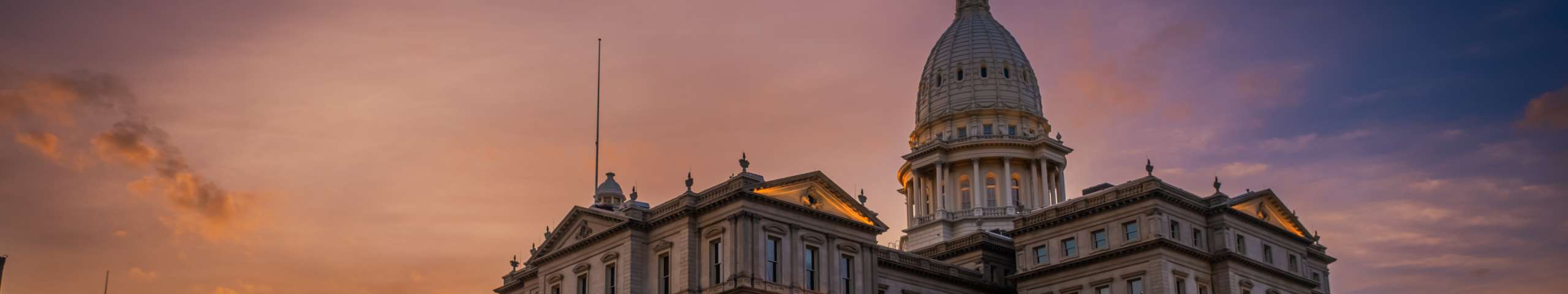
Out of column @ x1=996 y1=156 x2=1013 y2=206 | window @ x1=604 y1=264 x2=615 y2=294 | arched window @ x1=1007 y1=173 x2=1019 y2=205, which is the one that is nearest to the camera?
window @ x1=604 y1=264 x2=615 y2=294

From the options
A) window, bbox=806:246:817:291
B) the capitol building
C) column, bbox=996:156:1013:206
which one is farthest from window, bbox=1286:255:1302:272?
window, bbox=806:246:817:291

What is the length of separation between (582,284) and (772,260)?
487 inches

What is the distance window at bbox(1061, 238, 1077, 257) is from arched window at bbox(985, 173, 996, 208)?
28.4 m

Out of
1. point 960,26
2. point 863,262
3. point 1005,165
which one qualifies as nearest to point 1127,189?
point 863,262

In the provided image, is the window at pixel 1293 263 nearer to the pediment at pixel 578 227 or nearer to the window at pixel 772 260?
the window at pixel 772 260

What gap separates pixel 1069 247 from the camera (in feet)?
296

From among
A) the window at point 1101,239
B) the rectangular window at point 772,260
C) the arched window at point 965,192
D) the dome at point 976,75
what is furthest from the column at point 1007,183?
the rectangular window at point 772,260

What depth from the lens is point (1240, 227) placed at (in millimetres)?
89188

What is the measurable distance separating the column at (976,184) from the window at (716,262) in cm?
3978

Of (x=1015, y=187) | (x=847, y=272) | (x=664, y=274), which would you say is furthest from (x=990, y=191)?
(x=664, y=274)

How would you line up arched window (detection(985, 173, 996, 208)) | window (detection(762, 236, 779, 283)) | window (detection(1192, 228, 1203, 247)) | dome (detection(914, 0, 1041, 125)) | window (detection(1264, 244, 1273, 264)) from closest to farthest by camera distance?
window (detection(762, 236, 779, 283))
window (detection(1192, 228, 1203, 247))
window (detection(1264, 244, 1273, 264))
arched window (detection(985, 173, 996, 208))
dome (detection(914, 0, 1041, 125))

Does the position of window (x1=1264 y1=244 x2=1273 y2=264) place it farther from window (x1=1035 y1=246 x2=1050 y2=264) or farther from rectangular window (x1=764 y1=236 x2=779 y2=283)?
rectangular window (x1=764 y1=236 x2=779 y2=283)

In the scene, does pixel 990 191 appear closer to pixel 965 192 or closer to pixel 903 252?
pixel 965 192

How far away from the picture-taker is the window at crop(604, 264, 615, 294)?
8525 cm
